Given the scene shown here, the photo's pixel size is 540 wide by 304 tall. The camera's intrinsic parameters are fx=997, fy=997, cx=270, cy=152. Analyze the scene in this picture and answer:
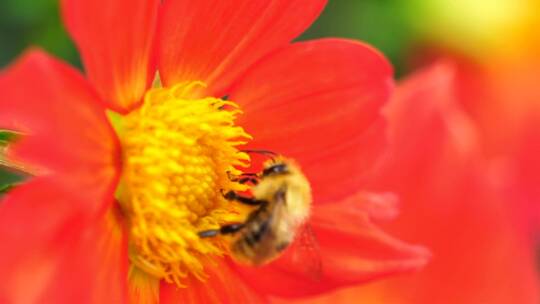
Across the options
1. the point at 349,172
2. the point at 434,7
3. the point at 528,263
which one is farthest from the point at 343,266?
the point at 434,7

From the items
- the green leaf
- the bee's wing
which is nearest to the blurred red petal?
the bee's wing

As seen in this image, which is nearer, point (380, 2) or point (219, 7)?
point (219, 7)

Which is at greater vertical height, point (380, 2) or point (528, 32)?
point (528, 32)

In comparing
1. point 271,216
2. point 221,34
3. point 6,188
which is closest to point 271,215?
point 271,216

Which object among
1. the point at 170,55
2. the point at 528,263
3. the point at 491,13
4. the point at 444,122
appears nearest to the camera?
the point at 170,55

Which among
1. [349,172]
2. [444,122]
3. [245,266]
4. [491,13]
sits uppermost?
[491,13]

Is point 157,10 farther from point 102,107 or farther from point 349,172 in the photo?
point 349,172

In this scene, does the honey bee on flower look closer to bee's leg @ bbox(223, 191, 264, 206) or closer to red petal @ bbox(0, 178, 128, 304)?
bee's leg @ bbox(223, 191, 264, 206)
